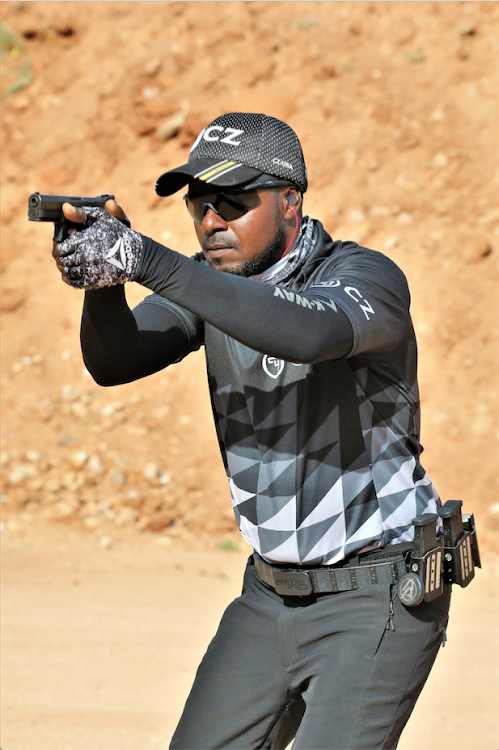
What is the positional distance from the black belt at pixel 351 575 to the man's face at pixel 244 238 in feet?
3.02

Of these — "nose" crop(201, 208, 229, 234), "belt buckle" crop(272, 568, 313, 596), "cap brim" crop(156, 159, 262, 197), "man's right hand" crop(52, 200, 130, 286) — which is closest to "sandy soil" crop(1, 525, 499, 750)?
"belt buckle" crop(272, 568, 313, 596)

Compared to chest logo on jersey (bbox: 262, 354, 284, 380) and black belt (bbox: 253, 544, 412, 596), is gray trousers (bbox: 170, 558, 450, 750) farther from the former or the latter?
chest logo on jersey (bbox: 262, 354, 284, 380)

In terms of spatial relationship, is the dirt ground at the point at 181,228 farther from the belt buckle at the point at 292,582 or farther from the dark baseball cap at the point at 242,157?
the dark baseball cap at the point at 242,157

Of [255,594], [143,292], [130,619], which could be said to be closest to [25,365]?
[143,292]

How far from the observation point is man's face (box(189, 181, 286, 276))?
2791 millimetres

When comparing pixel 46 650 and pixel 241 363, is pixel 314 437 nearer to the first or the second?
pixel 241 363

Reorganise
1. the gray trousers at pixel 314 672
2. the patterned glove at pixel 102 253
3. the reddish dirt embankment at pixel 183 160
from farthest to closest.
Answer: the reddish dirt embankment at pixel 183 160 → the gray trousers at pixel 314 672 → the patterned glove at pixel 102 253

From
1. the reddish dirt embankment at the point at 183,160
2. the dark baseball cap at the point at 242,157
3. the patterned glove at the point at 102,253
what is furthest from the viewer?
the reddish dirt embankment at the point at 183,160

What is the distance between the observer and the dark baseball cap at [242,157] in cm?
278

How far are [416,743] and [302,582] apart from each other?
2696 mm

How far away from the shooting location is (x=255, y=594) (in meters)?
2.94

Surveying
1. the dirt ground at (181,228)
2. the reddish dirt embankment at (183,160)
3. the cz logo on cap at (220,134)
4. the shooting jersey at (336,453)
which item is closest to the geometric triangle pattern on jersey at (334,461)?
the shooting jersey at (336,453)

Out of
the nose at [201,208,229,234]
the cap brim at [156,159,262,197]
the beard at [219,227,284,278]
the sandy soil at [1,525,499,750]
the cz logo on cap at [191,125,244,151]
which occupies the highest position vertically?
the cz logo on cap at [191,125,244,151]

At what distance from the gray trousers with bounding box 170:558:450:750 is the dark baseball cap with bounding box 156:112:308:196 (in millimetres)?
1270
